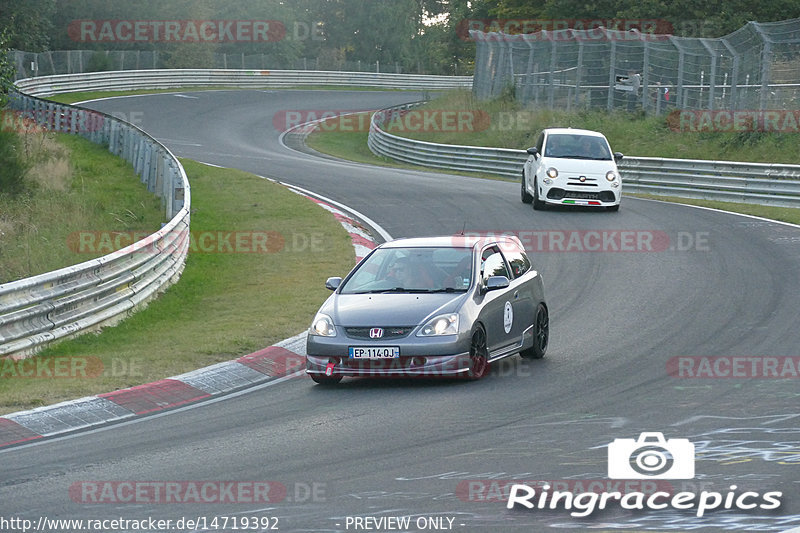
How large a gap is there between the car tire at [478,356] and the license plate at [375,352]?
773 mm

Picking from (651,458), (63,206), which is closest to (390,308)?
(651,458)

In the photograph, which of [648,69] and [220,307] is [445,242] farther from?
[648,69]

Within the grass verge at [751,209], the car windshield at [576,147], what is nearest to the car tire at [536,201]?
the car windshield at [576,147]

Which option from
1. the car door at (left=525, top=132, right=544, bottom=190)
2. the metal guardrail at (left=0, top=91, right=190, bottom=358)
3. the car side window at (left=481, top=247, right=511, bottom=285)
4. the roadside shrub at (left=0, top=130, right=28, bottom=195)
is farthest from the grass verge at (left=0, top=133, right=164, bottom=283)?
the car side window at (left=481, top=247, right=511, bottom=285)

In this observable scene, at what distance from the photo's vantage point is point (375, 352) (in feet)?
37.6

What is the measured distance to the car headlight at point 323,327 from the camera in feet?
38.5

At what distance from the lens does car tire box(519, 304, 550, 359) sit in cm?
1312

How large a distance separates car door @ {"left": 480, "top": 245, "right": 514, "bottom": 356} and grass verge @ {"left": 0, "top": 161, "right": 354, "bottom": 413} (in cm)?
282

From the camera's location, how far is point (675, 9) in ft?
185

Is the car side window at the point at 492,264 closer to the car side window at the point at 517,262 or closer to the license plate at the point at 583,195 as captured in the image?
the car side window at the point at 517,262

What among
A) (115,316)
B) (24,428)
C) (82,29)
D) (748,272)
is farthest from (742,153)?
(82,29)

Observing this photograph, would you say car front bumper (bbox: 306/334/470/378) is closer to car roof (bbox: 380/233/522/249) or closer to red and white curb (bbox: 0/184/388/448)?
red and white curb (bbox: 0/184/388/448)

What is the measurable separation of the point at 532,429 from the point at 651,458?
1.40 metres

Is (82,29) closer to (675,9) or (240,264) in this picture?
(675,9)
